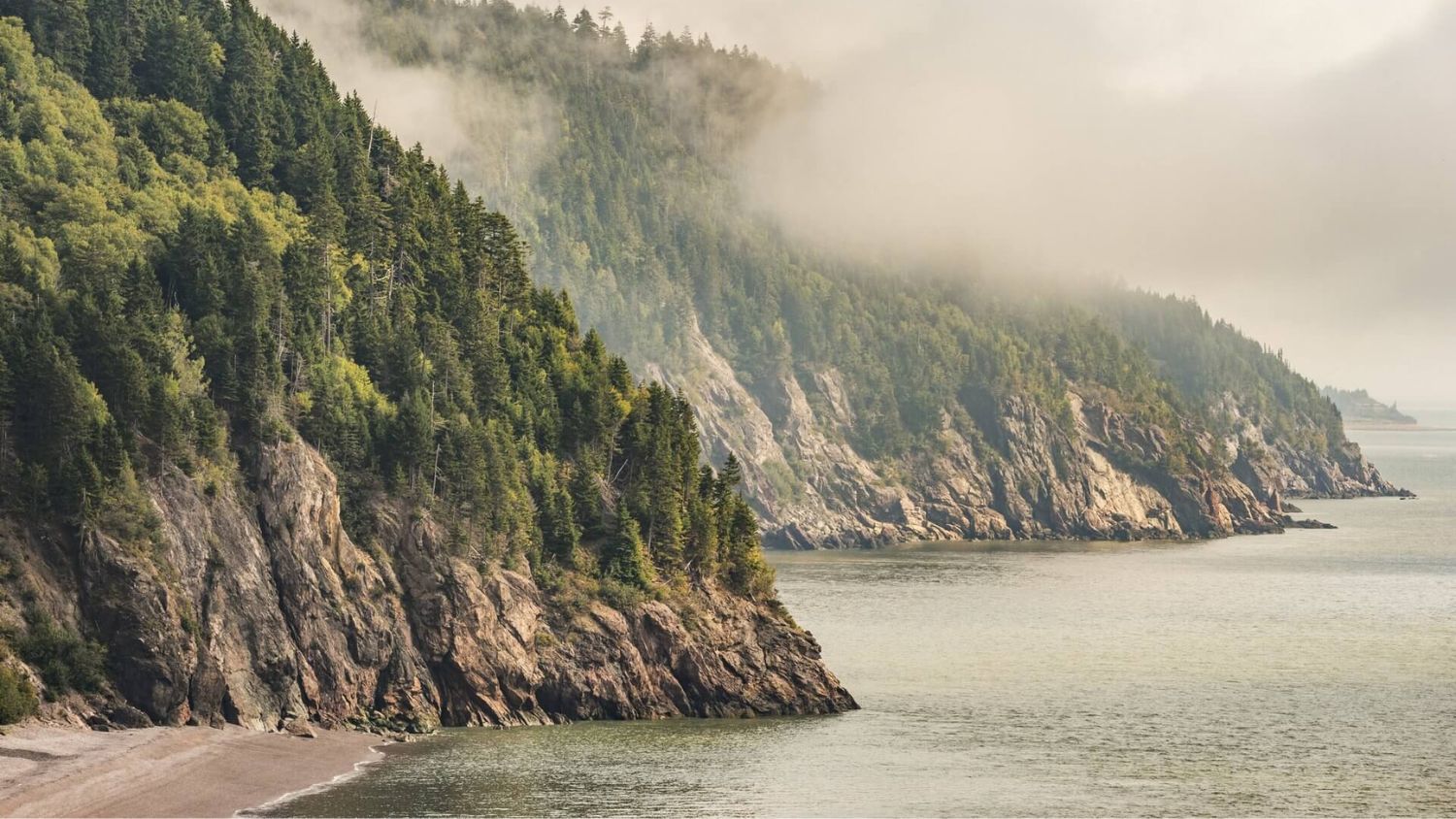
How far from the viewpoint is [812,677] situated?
140 m

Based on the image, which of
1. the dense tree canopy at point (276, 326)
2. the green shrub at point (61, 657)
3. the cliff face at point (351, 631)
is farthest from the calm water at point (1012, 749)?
the dense tree canopy at point (276, 326)

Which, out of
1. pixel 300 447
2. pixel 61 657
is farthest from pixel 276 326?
pixel 61 657

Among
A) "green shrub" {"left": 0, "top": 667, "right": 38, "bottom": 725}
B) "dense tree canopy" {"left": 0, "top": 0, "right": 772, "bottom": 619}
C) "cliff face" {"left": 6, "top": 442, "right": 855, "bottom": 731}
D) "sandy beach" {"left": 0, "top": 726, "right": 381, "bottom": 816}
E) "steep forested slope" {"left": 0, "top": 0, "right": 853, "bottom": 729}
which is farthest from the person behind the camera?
"dense tree canopy" {"left": 0, "top": 0, "right": 772, "bottom": 619}

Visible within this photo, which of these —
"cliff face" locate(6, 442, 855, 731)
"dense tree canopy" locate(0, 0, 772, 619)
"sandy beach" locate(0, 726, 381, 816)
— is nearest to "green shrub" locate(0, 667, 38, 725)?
"sandy beach" locate(0, 726, 381, 816)

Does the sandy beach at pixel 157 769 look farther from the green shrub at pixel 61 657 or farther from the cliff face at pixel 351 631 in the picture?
the green shrub at pixel 61 657

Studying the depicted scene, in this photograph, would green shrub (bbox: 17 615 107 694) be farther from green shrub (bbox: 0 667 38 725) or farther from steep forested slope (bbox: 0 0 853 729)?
green shrub (bbox: 0 667 38 725)

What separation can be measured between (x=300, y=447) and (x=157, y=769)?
31.5 metres

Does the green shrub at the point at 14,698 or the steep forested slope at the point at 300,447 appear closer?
the green shrub at the point at 14,698

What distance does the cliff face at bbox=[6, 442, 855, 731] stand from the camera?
110 meters

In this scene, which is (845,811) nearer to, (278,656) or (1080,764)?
(1080,764)

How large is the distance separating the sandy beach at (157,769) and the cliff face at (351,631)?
12.8 feet

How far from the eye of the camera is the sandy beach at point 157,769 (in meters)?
90.8

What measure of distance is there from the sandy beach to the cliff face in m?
3.91

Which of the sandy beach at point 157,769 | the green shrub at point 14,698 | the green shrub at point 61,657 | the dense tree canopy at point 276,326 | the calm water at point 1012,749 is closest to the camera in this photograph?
the sandy beach at point 157,769
